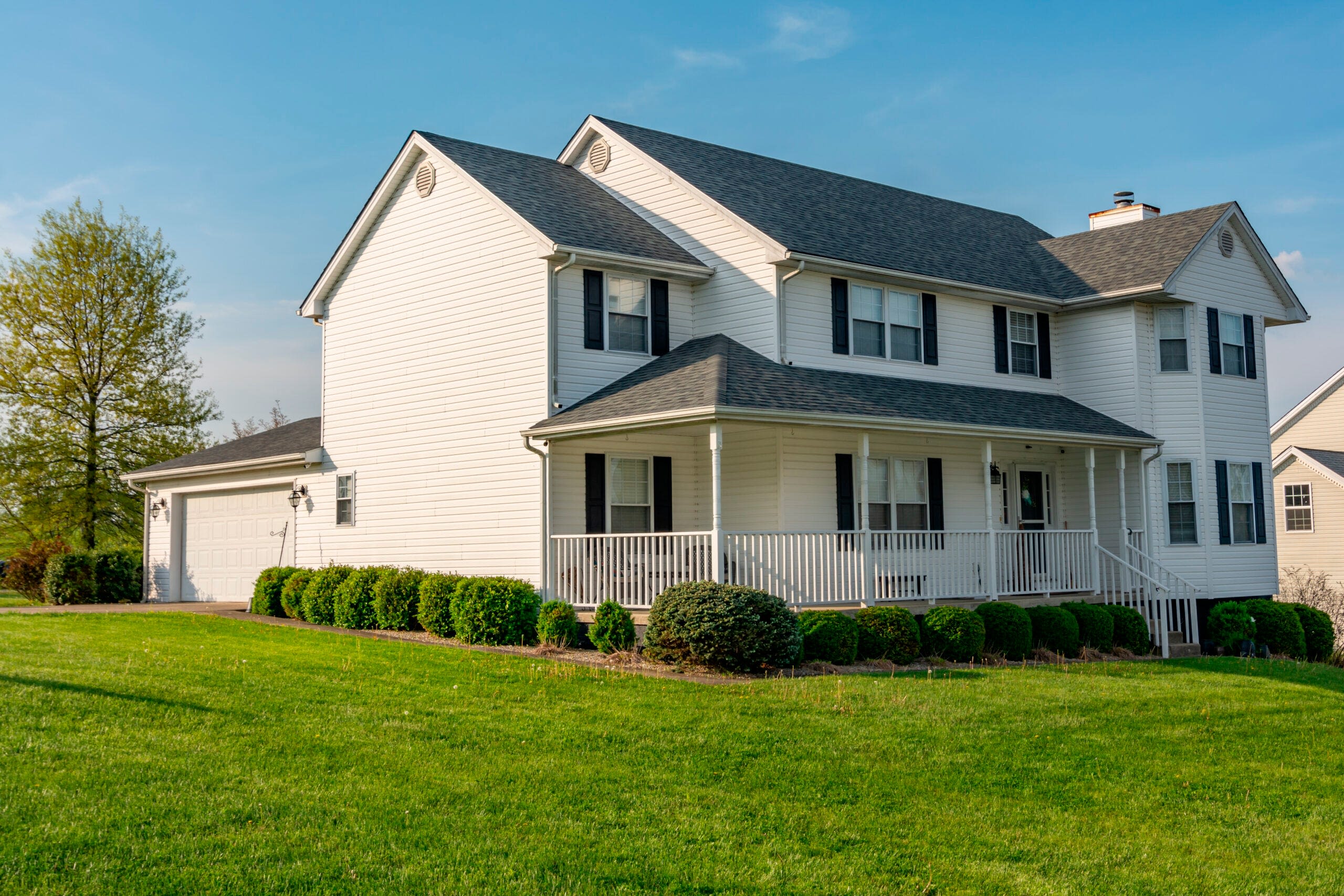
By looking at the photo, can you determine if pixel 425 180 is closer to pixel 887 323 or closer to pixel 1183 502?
pixel 887 323

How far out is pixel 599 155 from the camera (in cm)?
2136

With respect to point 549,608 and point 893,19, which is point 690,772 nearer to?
point 549,608

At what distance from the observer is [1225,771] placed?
950 cm

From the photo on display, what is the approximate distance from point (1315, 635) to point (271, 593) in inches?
760

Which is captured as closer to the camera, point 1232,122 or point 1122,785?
point 1122,785

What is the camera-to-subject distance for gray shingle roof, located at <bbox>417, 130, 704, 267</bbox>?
18.0 meters

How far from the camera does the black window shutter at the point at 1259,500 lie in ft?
72.5

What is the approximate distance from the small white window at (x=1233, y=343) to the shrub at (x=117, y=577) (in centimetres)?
2401

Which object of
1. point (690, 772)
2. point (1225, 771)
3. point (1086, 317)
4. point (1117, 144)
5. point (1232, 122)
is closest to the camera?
point (690, 772)

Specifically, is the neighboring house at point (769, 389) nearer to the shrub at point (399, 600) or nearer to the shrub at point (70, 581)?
the shrub at point (399, 600)

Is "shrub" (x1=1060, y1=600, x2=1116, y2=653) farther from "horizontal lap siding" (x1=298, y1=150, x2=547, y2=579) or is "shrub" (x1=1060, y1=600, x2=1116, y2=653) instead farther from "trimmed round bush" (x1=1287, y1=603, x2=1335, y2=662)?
"horizontal lap siding" (x1=298, y1=150, x2=547, y2=579)

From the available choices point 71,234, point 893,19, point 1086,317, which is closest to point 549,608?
point 893,19

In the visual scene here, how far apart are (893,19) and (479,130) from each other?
343 inches

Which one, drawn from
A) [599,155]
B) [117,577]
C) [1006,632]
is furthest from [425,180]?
[117,577]
